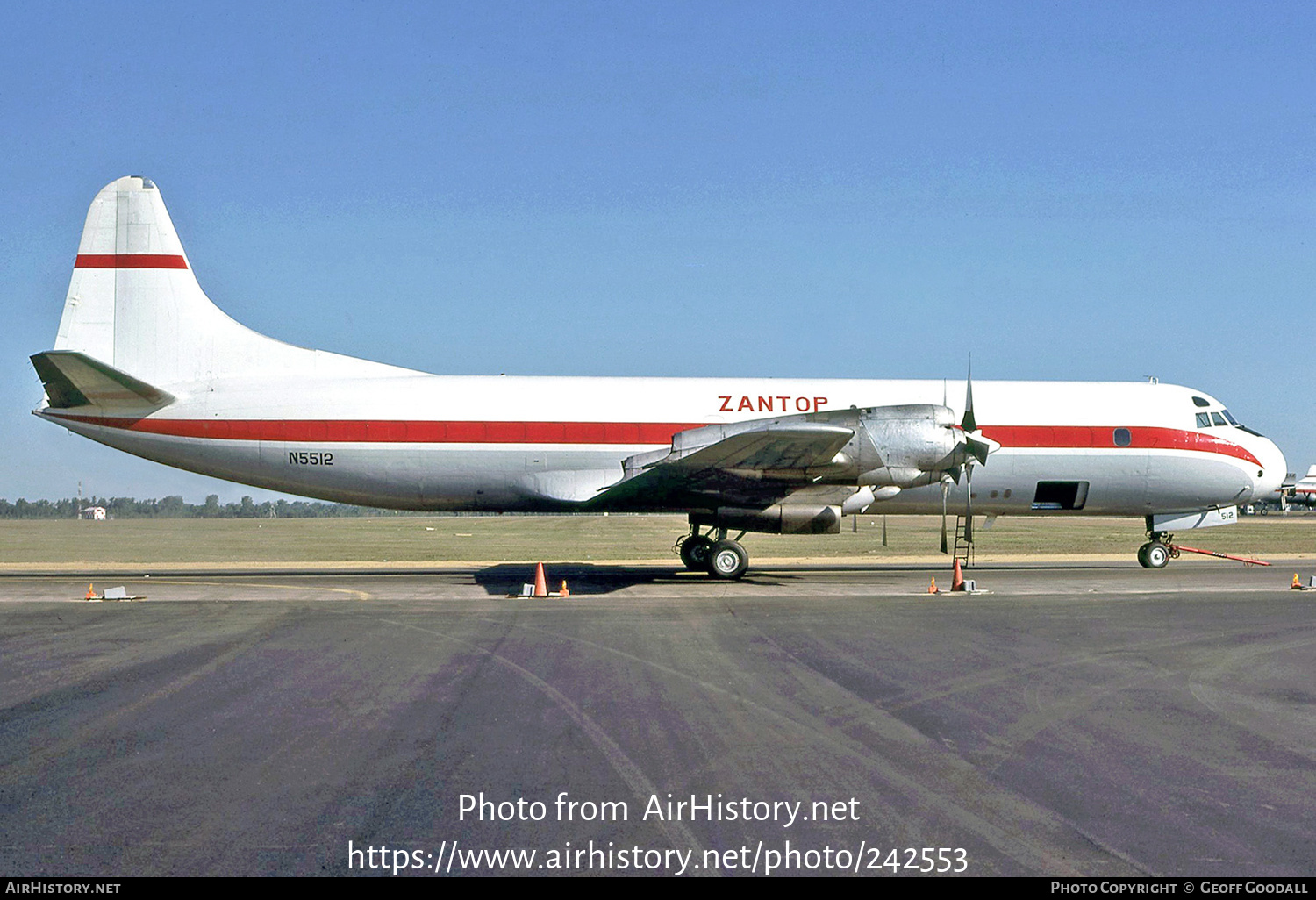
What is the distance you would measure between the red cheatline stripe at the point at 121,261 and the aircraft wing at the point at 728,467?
38.2ft

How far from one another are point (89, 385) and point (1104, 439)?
2389 cm

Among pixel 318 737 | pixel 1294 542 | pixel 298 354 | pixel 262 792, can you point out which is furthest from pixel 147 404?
pixel 1294 542

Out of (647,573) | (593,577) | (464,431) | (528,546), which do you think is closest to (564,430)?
(464,431)

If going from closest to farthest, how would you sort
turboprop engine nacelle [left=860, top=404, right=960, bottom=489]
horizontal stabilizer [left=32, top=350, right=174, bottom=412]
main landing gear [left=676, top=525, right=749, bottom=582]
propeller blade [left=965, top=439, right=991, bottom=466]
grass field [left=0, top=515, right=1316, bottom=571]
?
horizontal stabilizer [left=32, top=350, right=174, bottom=412] < turboprop engine nacelle [left=860, top=404, right=960, bottom=489] < propeller blade [left=965, top=439, right=991, bottom=466] < main landing gear [left=676, top=525, right=749, bottom=582] < grass field [left=0, top=515, right=1316, bottom=571]

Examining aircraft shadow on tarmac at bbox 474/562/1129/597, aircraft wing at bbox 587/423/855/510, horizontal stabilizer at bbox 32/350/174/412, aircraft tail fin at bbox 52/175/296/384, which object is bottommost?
aircraft shadow on tarmac at bbox 474/562/1129/597

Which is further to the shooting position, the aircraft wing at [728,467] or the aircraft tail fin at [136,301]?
the aircraft tail fin at [136,301]

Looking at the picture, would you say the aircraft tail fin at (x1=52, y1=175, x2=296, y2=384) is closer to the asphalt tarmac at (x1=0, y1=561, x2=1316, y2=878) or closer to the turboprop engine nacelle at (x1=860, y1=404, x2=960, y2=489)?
the asphalt tarmac at (x1=0, y1=561, x2=1316, y2=878)

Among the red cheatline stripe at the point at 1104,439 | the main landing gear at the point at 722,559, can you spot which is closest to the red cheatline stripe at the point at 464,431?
the red cheatline stripe at the point at 1104,439

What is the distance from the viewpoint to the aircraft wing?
19453 mm

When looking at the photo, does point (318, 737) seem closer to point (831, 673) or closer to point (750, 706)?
point (750, 706)

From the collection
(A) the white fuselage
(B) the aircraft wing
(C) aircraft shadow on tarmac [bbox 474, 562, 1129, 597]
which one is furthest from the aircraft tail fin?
(B) the aircraft wing

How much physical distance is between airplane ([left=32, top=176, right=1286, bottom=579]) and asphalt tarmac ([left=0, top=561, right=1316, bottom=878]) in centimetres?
581

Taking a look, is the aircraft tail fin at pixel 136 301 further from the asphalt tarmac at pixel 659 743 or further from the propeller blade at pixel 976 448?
the propeller blade at pixel 976 448

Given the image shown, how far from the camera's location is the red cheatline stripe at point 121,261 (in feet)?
73.7
